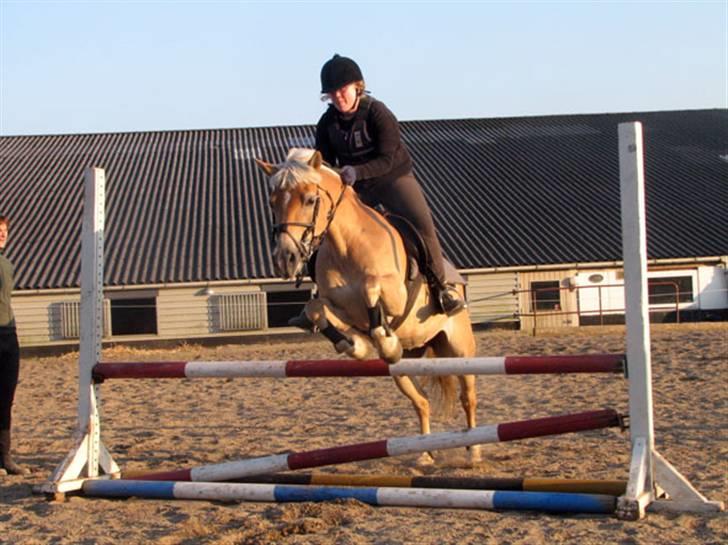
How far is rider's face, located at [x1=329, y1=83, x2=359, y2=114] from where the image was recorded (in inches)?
220

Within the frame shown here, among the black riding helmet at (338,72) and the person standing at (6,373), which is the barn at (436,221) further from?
the black riding helmet at (338,72)

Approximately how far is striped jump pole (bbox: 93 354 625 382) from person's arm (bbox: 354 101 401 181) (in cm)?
111

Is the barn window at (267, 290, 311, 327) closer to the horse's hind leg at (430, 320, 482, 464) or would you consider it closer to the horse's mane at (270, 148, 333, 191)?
the horse's hind leg at (430, 320, 482, 464)

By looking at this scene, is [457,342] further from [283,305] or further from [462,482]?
[283,305]

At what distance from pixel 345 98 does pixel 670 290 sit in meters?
19.9

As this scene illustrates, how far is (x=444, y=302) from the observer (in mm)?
6020

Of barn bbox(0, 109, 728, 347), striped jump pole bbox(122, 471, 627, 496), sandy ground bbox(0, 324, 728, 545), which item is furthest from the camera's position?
barn bbox(0, 109, 728, 347)

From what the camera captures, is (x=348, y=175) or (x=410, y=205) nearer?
(x=348, y=175)

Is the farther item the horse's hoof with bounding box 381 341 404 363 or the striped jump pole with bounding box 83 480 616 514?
the horse's hoof with bounding box 381 341 404 363

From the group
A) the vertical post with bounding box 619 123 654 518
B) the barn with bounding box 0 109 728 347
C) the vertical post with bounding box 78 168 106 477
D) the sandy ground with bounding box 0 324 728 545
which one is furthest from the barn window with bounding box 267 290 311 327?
the vertical post with bounding box 619 123 654 518

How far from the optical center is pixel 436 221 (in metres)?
26.7

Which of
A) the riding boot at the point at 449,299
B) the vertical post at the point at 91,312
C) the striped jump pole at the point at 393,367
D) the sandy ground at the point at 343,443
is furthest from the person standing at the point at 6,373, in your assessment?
the riding boot at the point at 449,299

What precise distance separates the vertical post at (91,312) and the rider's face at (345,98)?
1603 millimetres

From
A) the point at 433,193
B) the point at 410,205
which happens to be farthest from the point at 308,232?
the point at 433,193
